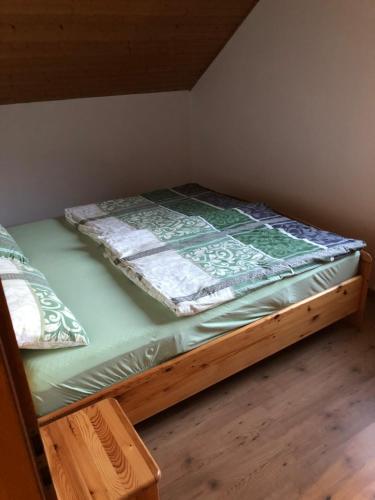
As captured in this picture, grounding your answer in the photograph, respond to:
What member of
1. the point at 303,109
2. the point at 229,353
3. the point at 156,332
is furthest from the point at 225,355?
the point at 303,109

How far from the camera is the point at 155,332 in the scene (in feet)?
5.41

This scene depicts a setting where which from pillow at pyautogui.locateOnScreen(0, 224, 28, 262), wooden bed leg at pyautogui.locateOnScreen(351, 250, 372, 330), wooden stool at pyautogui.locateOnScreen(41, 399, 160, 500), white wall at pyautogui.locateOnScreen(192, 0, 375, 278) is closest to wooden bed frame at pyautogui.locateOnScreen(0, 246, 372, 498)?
wooden bed leg at pyautogui.locateOnScreen(351, 250, 372, 330)

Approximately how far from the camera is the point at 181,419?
182 centimetres

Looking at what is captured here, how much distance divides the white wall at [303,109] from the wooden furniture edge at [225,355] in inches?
24.3

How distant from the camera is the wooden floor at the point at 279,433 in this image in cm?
152

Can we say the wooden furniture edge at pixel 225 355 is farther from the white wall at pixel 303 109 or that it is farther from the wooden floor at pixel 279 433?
the white wall at pixel 303 109

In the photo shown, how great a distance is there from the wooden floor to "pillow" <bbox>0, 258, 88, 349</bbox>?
1.97ft

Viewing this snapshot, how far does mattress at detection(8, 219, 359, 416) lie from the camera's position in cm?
148

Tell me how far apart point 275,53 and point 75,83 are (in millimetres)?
1577

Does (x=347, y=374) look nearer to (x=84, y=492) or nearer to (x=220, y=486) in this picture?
(x=220, y=486)

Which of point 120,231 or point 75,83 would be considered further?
point 75,83

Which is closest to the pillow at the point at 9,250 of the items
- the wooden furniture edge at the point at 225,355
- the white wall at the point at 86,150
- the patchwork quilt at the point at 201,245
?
the patchwork quilt at the point at 201,245

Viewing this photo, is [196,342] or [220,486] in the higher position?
[196,342]

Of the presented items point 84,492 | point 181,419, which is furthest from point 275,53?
point 84,492
